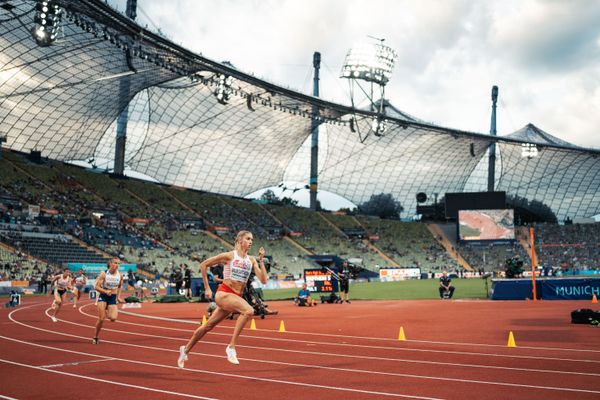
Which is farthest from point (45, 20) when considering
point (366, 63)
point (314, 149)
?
point (314, 149)

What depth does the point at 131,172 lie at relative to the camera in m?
72.6

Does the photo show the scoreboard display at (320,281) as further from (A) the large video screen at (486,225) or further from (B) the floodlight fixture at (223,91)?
(A) the large video screen at (486,225)

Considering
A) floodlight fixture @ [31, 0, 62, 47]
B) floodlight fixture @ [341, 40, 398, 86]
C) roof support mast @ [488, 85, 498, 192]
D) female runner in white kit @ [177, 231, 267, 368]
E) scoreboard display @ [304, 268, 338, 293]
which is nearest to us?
female runner in white kit @ [177, 231, 267, 368]

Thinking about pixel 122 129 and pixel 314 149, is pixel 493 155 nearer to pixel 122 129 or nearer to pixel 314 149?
pixel 314 149

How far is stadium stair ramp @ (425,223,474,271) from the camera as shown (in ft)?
262

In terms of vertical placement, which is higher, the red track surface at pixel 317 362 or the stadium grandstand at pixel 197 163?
the stadium grandstand at pixel 197 163

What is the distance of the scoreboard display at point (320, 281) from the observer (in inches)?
1254

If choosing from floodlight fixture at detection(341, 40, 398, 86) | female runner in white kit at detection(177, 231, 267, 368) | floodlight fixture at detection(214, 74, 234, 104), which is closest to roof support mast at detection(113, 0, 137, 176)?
floodlight fixture at detection(214, 74, 234, 104)

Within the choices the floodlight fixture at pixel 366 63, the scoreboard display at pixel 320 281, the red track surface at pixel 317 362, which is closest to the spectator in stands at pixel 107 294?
the red track surface at pixel 317 362

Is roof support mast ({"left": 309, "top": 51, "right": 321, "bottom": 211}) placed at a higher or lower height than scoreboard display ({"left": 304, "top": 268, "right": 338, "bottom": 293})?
higher

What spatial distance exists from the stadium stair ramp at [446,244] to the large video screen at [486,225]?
12441mm

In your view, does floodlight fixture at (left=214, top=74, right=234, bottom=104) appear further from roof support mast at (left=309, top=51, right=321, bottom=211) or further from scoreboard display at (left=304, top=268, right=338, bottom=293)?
roof support mast at (left=309, top=51, right=321, bottom=211)

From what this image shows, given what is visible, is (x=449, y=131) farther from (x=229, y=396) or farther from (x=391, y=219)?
(x=229, y=396)

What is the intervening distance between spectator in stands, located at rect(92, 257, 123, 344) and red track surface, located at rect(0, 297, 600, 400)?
0.63 m
